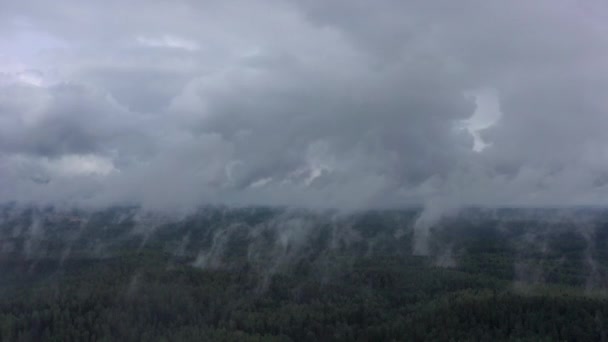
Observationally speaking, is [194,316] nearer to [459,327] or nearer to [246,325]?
[246,325]

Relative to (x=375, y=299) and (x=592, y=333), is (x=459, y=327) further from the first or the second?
(x=375, y=299)

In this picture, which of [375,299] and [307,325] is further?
[375,299]

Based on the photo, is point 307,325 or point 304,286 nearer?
point 307,325

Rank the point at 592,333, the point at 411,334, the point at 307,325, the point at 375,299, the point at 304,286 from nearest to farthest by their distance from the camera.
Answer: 1. the point at 592,333
2. the point at 411,334
3. the point at 307,325
4. the point at 375,299
5. the point at 304,286

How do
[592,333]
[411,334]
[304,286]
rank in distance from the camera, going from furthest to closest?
[304,286]
[411,334]
[592,333]

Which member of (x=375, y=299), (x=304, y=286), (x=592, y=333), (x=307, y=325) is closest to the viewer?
(x=592, y=333)

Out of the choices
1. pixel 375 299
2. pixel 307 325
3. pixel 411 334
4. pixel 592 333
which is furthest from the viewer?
pixel 375 299

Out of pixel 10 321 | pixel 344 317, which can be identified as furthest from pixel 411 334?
pixel 10 321

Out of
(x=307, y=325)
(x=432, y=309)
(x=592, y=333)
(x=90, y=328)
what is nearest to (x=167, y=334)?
(x=90, y=328)

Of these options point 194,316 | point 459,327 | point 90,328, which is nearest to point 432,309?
point 459,327
